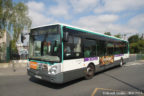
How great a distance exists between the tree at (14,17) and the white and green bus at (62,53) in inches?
312

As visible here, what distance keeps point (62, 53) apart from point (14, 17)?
477 inches

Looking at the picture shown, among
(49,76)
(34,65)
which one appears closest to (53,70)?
(49,76)

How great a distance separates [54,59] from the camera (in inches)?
176

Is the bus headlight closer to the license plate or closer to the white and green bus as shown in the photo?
the white and green bus

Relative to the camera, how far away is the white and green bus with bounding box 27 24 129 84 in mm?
4477

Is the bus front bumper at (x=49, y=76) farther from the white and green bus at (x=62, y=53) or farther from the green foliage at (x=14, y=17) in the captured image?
the green foliage at (x=14, y=17)

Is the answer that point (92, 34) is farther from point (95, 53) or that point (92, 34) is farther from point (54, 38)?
point (54, 38)

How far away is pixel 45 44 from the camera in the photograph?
5004 millimetres

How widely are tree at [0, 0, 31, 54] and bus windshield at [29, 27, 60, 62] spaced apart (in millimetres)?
7922

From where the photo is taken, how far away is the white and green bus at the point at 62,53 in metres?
4.48

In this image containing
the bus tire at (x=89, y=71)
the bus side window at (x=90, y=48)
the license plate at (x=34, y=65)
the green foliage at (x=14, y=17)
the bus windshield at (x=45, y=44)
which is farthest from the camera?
the green foliage at (x=14, y=17)

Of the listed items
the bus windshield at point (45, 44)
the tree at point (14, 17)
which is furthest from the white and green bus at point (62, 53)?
the tree at point (14, 17)

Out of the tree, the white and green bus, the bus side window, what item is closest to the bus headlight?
the white and green bus

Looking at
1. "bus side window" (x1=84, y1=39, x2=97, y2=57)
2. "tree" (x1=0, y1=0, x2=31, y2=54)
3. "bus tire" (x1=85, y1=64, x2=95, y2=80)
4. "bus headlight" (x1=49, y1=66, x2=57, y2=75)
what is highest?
"tree" (x1=0, y1=0, x2=31, y2=54)
